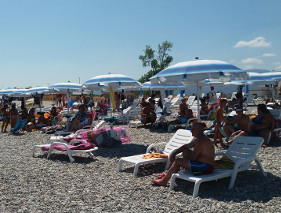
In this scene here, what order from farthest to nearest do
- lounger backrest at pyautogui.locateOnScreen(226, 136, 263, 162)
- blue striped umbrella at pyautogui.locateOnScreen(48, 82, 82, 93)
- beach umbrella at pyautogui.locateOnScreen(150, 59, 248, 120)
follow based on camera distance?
blue striped umbrella at pyautogui.locateOnScreen(48, 82, 82, 93) → beach umbrella at pyautogui.locateOnScreen(150, 59, 248, 120) → lounger backrest at pyautogui.locateOnScreen(226, 136, 263, 162)

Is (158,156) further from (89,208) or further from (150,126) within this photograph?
(150,126)

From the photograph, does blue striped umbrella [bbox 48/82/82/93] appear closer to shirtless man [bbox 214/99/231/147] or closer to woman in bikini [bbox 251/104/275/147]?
shirtless man [bbox 214/99/231/147]

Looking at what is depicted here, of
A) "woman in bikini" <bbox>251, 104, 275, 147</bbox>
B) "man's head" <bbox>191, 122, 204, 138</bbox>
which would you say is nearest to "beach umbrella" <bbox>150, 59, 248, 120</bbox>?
"woman in bikini" <bbox>251, 104, 275, 147</bbox>

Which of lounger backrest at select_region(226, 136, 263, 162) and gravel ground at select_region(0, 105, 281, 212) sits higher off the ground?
lounger backrest at select_region(226, 136, 263, 162)

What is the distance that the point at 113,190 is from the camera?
4.93m

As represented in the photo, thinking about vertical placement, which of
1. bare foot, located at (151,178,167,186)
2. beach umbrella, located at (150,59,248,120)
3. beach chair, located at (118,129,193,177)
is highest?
beach umbrella, located at (150,59,248,120)

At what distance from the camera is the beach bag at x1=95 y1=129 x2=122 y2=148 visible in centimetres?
844

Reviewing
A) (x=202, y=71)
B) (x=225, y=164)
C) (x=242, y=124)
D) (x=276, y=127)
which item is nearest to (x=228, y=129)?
(x=242, y=124)

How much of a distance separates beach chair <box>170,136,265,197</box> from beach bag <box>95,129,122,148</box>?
3.59 meters

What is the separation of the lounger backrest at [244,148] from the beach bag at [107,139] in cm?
370

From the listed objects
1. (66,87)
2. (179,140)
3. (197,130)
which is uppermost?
(66,87)

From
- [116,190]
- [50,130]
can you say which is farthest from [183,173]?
[50,130]

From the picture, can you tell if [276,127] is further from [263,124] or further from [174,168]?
[174,168]

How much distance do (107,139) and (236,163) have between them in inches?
170
